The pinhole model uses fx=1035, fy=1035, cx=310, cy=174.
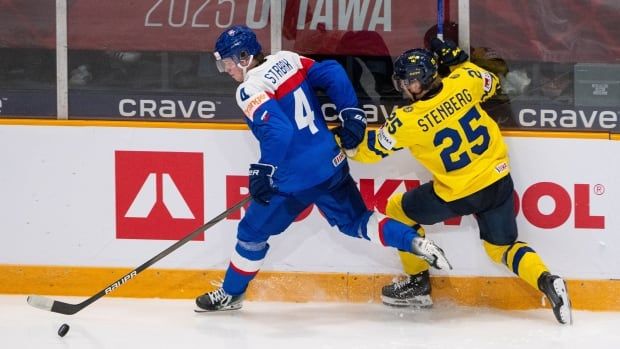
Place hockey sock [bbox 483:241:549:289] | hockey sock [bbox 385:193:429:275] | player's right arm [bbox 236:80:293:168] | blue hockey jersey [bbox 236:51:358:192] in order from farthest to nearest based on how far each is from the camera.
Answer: hockey sock [bbox 385:193:429:275] → hockey sock [bbox 483:241:549:289] → blue hockey jersey [bbox 236:51:358:192] → player's right arm [bbox 236:80:293:168]

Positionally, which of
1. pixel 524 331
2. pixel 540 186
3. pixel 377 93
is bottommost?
pixel 524 331

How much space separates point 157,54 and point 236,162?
616 millimetres

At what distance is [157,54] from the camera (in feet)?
15.3

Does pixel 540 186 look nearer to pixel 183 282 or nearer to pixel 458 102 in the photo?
pixel 458 102

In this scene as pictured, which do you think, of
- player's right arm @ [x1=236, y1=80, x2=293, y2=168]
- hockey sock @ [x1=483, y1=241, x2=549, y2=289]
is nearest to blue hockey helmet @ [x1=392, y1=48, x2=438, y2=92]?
player's right arm @ [x1=236, y1=80, x2=293, y2=168]

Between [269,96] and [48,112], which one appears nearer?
[269,96]

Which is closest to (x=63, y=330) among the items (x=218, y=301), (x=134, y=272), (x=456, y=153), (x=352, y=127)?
(x=134, y=272)

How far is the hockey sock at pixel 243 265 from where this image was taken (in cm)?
427

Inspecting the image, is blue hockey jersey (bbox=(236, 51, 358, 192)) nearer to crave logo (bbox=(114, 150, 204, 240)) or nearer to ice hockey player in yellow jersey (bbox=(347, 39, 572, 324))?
ice hockey player in yellow jersey (bbox=(347, 39, 572, 324))

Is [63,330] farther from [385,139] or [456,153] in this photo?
[456,153]

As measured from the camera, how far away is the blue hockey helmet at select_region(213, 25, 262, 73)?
4.07 meters

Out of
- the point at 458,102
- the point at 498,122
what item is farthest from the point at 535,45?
the point at 458,102

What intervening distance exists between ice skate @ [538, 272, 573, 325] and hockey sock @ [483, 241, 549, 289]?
39 mm

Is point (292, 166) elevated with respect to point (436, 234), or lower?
elevated
